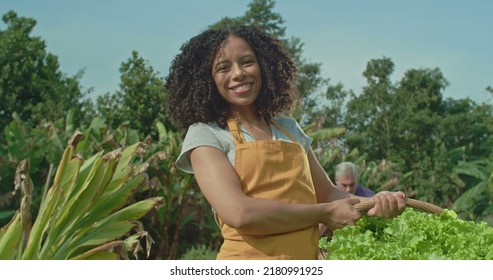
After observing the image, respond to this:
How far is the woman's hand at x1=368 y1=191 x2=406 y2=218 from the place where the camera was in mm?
1963

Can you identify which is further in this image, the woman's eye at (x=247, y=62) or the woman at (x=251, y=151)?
the woman's eye at (x=247, y=62)

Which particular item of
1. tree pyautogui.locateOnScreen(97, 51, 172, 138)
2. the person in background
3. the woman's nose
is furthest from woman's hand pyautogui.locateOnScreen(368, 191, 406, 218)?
tree pyautogui.locateOnScreen(97, 51, 172, 138)

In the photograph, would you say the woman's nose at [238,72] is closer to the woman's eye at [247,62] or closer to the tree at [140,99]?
the woman's eye at [247,62]

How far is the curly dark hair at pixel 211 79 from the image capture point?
2.08m

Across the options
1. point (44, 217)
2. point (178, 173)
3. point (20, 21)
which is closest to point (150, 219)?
point (178, 173)

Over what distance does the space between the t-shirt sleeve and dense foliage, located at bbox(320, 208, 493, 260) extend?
16.6 inches

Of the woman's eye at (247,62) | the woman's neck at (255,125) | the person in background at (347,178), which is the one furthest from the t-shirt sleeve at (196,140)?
the person in background at (347,178)

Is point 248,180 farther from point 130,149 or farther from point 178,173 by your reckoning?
point 178,173

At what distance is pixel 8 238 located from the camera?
4.39 metres

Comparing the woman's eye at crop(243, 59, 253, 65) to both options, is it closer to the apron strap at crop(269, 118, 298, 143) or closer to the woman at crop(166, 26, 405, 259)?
the woman at crop(166, 26, 405, 259)

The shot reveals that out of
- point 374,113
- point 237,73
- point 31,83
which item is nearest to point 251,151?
point 237,73
